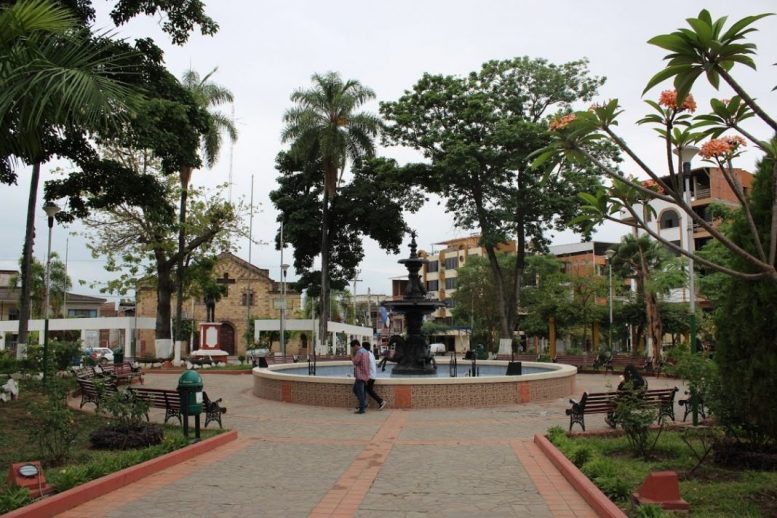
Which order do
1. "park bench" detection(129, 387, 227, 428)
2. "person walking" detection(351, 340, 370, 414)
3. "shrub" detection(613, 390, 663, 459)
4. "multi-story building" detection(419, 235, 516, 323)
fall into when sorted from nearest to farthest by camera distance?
"shrub" detection(613, 390, 663, 459), "park bench" detection(129, 387, 227, 428), "person walking" detection(351, 340, 370, 414), "multi-story building" detection(419, 235, 516, 323)

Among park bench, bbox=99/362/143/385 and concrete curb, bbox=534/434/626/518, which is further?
park bench, bbox=99/362/143/385

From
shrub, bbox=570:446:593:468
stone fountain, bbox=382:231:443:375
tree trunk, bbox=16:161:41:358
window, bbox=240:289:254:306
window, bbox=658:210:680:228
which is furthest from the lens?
window, bbox=240:289:254:306

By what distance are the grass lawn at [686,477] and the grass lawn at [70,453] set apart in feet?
18.6

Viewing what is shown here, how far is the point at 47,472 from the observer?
8219mm

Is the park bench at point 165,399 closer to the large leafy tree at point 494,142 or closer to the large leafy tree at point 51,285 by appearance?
the large leafy tree at point 494,142

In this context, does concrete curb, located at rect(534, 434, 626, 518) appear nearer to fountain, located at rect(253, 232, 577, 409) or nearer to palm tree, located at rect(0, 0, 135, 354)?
fountain, located at rect(253, 232, 577, 409)

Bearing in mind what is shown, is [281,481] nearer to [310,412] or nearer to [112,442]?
[112,442]

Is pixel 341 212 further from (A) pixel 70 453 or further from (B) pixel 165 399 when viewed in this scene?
(A) pixel 70 453

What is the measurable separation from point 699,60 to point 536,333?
53.5 meters

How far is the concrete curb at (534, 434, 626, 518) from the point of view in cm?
644

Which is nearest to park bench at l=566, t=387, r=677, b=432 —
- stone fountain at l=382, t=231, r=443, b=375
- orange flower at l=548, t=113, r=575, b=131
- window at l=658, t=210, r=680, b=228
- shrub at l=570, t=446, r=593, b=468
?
shrub at l=570, t=446, r=593, b=468

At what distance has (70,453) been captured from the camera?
9242mm

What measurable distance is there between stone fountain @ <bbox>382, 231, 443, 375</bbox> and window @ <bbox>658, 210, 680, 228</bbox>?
37.8m

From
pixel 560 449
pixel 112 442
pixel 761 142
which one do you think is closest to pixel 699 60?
pixel 761 142
